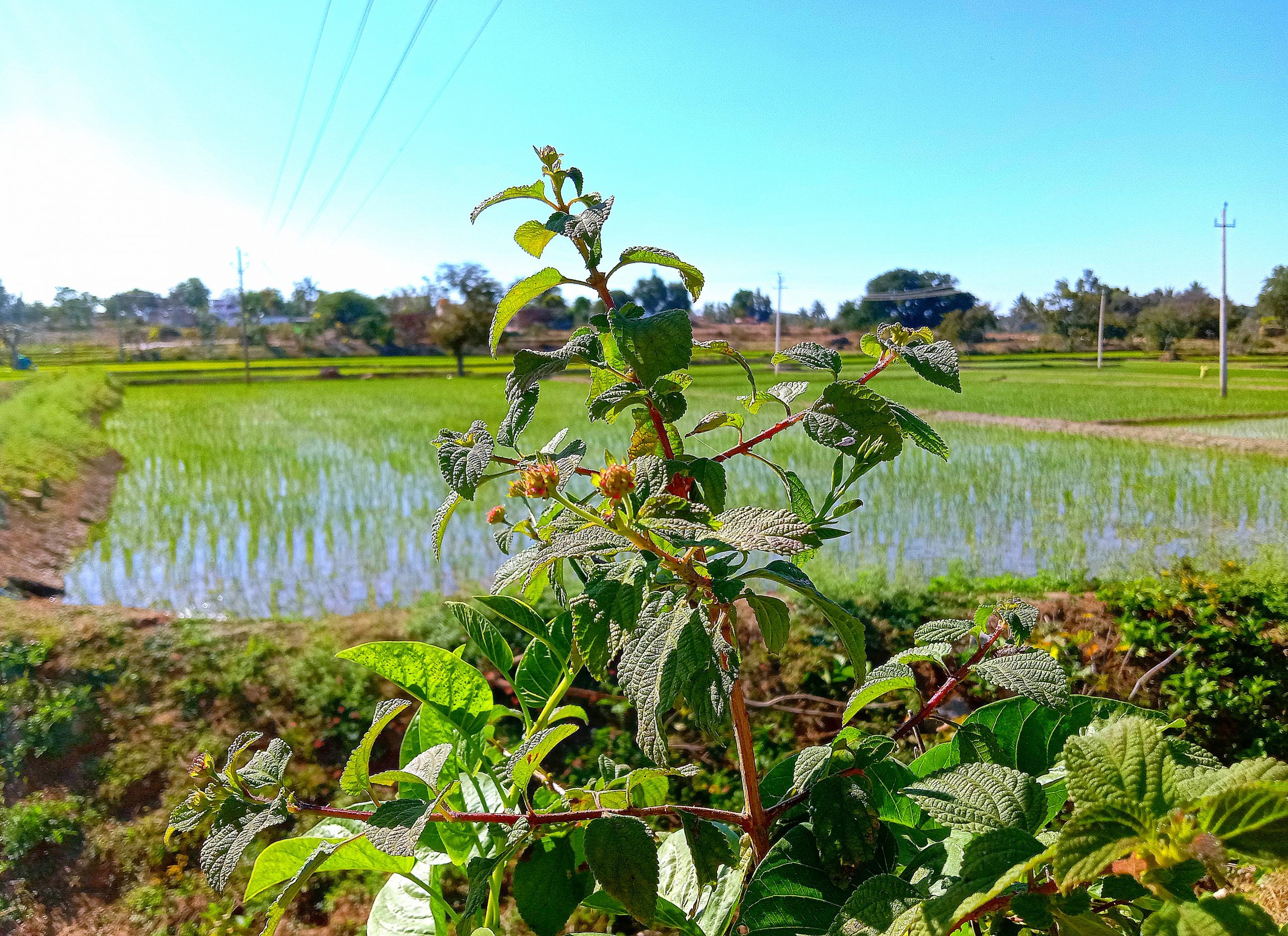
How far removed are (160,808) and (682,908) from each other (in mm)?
2241

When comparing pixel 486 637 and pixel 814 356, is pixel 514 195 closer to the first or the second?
pixel 814 356

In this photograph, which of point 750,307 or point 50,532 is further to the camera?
point 750,307

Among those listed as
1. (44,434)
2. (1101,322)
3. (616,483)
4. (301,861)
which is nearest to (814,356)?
(616,483)

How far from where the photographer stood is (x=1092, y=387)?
13.1 m

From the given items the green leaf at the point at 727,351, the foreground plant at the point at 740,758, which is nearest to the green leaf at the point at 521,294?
the foreground plant at the point at 740,758

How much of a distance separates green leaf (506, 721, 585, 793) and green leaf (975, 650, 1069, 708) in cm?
34

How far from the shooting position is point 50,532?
6078mm

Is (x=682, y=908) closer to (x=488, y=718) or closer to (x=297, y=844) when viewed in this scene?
(x=488, y=718)

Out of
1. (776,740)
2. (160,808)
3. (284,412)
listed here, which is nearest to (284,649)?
(160,808)

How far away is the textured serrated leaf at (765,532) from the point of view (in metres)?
0.44

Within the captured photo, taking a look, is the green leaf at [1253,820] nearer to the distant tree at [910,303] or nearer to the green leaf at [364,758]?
the green leaf at [364,758]

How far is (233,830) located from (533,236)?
0.49 m

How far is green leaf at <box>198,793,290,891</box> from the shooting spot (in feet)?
1.68

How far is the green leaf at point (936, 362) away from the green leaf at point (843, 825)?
12.9 inches
